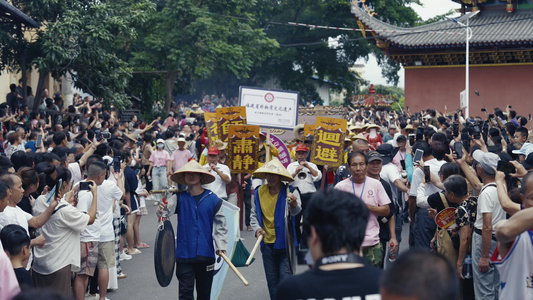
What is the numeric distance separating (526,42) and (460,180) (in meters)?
22.1

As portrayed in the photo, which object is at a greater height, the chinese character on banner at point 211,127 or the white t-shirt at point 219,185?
the chinese character on banner at point 211,127

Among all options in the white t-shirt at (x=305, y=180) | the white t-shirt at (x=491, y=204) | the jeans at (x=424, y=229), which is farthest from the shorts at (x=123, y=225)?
the white t-shirt at (x=491, y=204)

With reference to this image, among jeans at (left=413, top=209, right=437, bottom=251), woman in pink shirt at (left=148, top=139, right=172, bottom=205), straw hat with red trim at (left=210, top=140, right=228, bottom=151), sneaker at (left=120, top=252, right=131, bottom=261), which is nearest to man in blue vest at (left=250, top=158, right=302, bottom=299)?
jeans at (left=413, top=209, right=437, bottom=251)

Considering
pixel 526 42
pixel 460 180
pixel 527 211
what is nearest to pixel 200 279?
pixel 460 180

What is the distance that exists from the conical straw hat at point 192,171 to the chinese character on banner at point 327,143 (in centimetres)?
380

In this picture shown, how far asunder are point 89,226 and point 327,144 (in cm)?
440

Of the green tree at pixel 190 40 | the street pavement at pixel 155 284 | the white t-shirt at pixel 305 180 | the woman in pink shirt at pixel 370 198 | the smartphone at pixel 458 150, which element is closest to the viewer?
the woman in pink shirt at pixel 370 198

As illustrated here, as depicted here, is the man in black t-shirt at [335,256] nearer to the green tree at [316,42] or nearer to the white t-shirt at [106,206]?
the white t-shirt at [106,206]

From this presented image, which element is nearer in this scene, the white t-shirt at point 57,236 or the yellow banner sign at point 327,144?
the white t-shirt at point 57,236

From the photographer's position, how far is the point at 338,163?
10352 mm

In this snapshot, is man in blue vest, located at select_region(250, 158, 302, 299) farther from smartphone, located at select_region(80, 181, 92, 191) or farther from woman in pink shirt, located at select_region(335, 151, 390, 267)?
smartphone, located at select_region(80, 181, 92, 191)

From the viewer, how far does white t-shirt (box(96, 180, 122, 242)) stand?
7582 mm

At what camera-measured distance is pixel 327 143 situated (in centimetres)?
1056

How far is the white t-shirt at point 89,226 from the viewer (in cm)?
673
